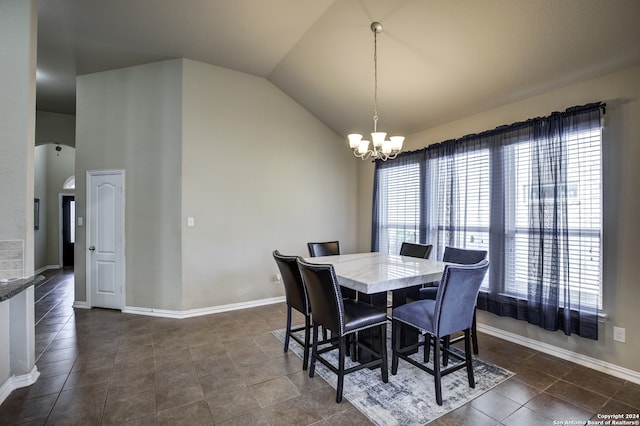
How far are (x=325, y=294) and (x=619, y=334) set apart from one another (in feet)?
8.44

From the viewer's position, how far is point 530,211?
10.0 feet

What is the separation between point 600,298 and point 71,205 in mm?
10583

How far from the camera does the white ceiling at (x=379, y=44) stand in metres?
2.45

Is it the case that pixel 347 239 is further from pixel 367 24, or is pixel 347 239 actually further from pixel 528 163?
pixel 367 24

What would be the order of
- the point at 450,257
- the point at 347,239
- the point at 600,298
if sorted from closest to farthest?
1. the point at 600,298
2. the point at 450,257
3. the point at 347,239

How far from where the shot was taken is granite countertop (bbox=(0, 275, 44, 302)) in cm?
192

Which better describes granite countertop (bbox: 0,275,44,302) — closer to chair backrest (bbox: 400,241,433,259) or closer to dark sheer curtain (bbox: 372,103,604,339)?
chair backrest (bbox: 400,241,433,259)

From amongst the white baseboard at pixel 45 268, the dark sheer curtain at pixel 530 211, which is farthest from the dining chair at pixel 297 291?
the white baseboard at pixel 45 268

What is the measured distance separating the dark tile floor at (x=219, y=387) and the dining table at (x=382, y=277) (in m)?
0.73

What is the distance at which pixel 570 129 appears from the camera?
2.79 m

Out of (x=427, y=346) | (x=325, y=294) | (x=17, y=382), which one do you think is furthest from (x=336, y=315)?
(x=17, y=382)

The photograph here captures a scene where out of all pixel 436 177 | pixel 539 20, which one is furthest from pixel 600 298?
pixel 539 20

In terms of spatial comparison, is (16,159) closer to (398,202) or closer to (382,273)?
(382,273)

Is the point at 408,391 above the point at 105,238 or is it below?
below
